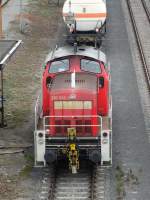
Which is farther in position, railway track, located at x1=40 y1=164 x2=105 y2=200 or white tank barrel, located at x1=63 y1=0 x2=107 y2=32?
white tank barrel, located at x1=63 y1=0 x2=107 y2=32

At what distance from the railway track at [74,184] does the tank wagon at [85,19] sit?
16.6 meters

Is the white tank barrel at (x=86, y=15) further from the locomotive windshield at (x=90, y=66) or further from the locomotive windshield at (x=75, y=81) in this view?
the locomotive windshield at (x=75, y=81)

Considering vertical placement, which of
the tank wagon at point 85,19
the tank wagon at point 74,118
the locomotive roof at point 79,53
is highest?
the tank wagon at point 85,19

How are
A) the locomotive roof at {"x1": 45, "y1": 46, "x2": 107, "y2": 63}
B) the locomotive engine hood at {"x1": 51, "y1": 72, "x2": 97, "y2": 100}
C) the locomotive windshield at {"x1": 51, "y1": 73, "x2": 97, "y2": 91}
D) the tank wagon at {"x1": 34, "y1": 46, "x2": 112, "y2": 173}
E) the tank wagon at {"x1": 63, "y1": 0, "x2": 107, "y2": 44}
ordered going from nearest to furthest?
the tank wagon at {"x1": 34, "y1": 46, "x2": 112, "y2": 173} → the locomotive engine hood at {"x1": 51, "y1": 72, "x2": 97, "y2": 100} → the locomotive windshield at {"x1": 51, "y1": 73, "x2": 97, "y2": 91} → the locomotive roof at {"x1": 45, "y1": 46, "x2": 107, "y2": 63} → the tank wagon at {"x1": 63, "y1": 0, "x2": 107, "y2": 44}

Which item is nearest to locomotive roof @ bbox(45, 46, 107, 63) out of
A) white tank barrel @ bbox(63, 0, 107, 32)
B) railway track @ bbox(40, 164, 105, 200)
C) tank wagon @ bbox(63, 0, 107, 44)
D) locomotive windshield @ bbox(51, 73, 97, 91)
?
locomotive windshield @ bbox(51, 73, 97, 91)

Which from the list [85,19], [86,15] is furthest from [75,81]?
[85,19]

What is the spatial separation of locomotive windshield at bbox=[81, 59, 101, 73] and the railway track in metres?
2.74

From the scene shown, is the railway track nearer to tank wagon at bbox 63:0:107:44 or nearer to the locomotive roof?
the locomotive roof

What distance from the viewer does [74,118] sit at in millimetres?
17609

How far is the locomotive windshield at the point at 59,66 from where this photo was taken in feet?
60.7

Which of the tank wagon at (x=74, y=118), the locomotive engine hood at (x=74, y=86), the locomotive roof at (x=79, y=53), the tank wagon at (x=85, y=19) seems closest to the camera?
the tank wagon at (x=74, y=118)

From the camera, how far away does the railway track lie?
1620 cm

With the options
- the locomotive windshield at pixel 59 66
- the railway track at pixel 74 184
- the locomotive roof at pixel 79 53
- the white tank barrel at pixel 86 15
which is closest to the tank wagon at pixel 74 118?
the locomotive windshield at pixel 59 66

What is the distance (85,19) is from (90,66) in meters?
15.8
